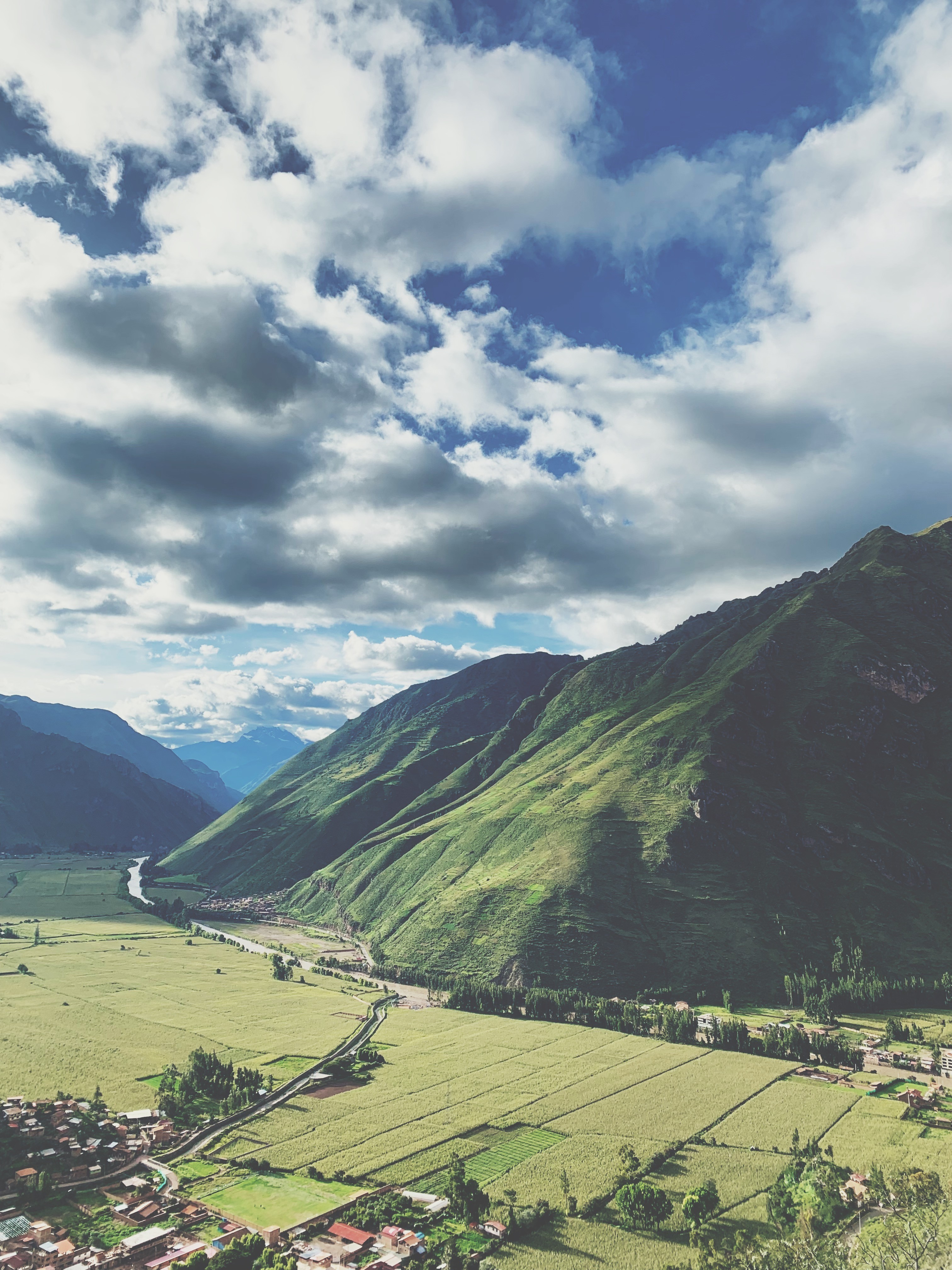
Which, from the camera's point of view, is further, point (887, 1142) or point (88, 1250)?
point (887, 1142)

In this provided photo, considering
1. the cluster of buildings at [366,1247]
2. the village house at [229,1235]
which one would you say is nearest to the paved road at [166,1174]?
the village house at [229,1235]

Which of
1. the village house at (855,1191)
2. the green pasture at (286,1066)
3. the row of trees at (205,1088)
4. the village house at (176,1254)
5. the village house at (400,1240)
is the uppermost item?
the village house at (855,1191)

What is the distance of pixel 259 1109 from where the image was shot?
13238 centimetres

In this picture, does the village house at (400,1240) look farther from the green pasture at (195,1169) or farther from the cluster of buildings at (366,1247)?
the green pasture at (195,1169)

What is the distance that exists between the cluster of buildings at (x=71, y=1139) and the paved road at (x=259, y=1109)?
3237 mm

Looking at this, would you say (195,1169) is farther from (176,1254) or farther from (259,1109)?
(176,1254)

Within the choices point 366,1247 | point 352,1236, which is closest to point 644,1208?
point 366,1247

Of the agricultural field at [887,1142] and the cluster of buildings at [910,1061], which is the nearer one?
the agricultural field at [887,1142]

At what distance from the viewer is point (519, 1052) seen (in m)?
168

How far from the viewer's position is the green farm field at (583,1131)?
93.8 m

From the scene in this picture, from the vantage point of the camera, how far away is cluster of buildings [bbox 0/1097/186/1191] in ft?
346

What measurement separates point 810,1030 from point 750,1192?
4003 inches

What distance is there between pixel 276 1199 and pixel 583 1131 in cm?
5047

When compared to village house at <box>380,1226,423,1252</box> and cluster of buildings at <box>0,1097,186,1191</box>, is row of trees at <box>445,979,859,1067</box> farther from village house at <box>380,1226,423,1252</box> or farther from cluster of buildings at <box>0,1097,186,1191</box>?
cluster of buildings at <box>0,1097,186,1191</box>
